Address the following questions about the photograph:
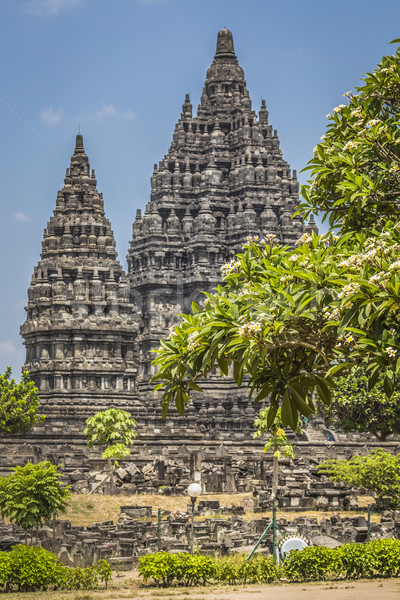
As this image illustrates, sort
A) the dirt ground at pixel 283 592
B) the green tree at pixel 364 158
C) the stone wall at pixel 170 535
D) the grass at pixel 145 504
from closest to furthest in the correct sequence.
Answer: the green tree at pixel 364 158
the dirt ground at pixel 283 592
the stone wall at pixel 170 535
the grass at pixel 145 504

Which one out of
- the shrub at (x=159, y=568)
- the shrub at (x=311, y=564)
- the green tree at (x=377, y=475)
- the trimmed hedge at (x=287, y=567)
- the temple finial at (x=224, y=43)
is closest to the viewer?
the shrub at (x=159, y=568)

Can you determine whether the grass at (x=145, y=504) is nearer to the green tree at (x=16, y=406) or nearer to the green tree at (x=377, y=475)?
the green tree at (x=377, y=475)

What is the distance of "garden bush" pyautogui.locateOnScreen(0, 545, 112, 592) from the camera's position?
2662 centimetres

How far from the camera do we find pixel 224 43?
99.1 metres

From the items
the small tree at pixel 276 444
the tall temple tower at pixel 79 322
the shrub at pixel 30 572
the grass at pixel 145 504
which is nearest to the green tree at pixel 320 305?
the shrub at pixel 30 572

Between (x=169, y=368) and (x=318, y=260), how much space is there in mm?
2963

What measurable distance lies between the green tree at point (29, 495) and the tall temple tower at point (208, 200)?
51.8 meters

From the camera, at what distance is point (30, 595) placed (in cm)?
2603

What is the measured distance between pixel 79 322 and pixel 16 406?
15.6 metres

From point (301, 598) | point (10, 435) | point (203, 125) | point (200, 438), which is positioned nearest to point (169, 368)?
point (301, 598)

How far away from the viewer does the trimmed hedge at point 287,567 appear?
28.1 metres

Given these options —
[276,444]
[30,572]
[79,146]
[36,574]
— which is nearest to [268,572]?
[36,574]

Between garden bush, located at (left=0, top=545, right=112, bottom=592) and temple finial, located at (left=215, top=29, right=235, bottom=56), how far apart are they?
7664cm

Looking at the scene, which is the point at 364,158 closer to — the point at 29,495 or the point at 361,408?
the point at 29,495
